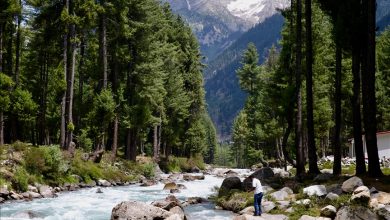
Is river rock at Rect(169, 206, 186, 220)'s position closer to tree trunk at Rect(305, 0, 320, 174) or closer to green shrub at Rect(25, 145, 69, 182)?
tree trunk at Rect(305, 0, 320, 174)

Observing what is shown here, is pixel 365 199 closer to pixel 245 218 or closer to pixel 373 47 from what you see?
pixel 245 218

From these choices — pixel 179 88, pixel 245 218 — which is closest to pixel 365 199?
pixel 245 218

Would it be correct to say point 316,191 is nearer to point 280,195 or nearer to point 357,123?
point 280,195

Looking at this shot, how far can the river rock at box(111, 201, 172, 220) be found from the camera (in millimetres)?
16438

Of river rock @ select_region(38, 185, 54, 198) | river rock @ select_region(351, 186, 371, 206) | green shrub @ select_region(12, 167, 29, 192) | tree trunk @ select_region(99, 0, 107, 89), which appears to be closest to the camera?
river rock @ select_region(351, 186, 371, 206)

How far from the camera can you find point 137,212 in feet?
54.4

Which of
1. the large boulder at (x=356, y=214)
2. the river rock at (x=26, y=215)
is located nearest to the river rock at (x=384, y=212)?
the large boulder at (x=356, y=214)

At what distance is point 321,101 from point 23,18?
94.4ft

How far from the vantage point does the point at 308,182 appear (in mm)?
23094

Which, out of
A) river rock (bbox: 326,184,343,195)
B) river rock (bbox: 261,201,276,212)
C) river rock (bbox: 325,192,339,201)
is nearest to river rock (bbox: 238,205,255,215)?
river rock (bbox: 261,201,276,212)

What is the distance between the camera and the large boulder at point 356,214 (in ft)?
49.0

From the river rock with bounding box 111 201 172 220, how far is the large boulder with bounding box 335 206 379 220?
6047 mm

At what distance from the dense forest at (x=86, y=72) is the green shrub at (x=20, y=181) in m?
6.48

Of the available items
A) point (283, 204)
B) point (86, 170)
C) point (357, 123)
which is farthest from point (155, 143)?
point (283, 204)
